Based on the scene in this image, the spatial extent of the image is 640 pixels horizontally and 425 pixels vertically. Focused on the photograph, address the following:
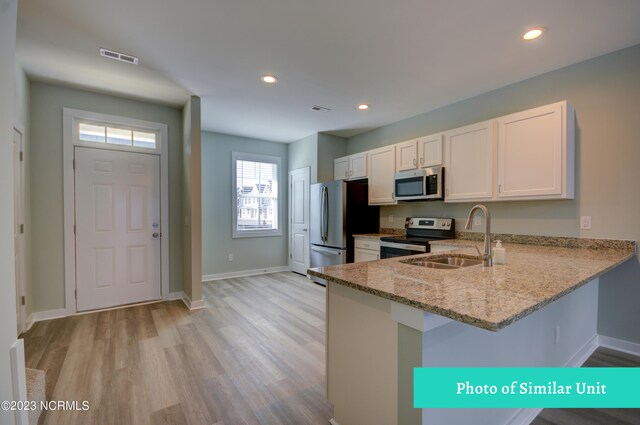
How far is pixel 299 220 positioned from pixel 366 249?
1.83m

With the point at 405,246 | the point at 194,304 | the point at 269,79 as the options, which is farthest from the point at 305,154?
the point at 194,304

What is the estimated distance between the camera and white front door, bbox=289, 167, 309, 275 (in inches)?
212

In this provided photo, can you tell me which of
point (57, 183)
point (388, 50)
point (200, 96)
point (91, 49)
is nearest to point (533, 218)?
point (388, 50)

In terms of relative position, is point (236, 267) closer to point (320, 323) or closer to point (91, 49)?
point (320, 323)

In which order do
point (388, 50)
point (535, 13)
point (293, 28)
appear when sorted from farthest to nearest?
point (388, 50), point (293, 28), point (535, 13)

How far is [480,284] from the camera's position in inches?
49.8

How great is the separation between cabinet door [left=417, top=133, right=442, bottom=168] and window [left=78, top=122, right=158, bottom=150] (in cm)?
353

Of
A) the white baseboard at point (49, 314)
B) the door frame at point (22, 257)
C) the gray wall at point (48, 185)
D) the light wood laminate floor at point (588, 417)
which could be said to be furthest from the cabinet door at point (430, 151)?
the white baseboard at point (49, 314)

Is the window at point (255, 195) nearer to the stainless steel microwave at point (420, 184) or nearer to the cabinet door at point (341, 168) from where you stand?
the cabinet door at point (341, 168)

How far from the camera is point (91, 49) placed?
99.3 inches

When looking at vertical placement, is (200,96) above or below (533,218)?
above

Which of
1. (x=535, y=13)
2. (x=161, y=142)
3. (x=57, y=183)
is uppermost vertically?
(x=535, y=13)

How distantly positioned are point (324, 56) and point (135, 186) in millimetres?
2880

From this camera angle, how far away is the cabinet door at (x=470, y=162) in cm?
304
